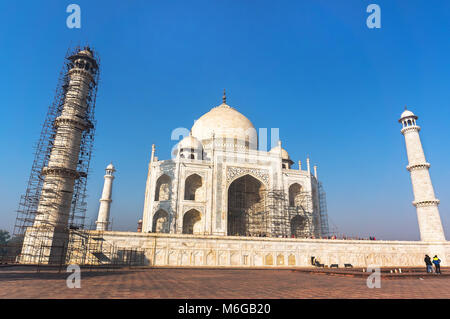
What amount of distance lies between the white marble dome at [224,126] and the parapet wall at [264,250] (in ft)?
44.2

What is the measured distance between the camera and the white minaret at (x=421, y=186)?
74.4ft

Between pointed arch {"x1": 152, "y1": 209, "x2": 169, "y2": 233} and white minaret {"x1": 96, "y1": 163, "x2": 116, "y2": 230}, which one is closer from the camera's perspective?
pointed arch {"x1": 152, "y1": 209, "x2": 169, "y2": 233}

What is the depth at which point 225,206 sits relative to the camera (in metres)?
22.6

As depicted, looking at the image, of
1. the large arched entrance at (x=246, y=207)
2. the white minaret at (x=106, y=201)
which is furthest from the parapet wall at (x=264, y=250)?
the white minaret at (x=106, y=201)

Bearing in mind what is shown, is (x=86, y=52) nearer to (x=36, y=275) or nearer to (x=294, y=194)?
(x=36, y=275)

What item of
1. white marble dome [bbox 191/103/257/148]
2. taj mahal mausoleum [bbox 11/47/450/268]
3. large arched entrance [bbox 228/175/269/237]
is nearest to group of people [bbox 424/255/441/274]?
taj mahal mausoleum [bbox 11/47/450/268]

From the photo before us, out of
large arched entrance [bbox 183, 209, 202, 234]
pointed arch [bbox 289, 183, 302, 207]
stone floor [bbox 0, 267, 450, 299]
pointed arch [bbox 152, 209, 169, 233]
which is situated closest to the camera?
stone floor [bbox 0, 267, 450, 299]

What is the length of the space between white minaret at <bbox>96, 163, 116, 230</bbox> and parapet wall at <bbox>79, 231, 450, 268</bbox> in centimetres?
1540

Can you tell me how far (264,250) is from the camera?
18.6 m

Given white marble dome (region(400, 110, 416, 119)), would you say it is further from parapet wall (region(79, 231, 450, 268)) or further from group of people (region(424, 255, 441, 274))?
group of people (region(424, 255, 441, 274))

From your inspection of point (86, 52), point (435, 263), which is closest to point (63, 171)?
point (86, 52)

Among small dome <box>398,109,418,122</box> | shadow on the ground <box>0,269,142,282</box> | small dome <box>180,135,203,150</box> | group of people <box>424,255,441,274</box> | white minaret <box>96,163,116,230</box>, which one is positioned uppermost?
small dome <box>398,109,418,122</box>

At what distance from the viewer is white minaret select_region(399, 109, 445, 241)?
22672mm

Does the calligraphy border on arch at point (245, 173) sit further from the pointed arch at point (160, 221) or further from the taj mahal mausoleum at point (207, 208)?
the pointed arch at point (160, 221)
